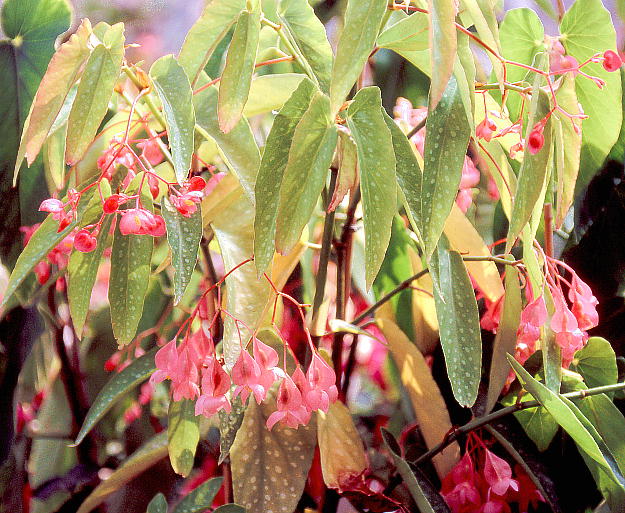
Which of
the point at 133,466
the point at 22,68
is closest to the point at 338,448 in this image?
the point at 133,466

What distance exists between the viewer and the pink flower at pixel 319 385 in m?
0.36

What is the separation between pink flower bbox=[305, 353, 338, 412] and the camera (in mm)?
357

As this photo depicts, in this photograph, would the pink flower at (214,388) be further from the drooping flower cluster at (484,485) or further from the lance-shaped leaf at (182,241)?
the drooping flower cluster at (484,485)

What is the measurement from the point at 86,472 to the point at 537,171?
44cm

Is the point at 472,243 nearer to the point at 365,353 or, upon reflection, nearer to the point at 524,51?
the point at 524,51

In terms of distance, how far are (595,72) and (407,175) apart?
19cm

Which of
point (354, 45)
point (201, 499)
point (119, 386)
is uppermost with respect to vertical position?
point (354, 45)

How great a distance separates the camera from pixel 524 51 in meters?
0.48

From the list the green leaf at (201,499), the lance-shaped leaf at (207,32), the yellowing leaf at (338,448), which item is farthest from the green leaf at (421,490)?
the lance-shaped leaf at (207,32)

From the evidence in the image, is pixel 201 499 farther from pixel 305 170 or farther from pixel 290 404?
pixel 305 170

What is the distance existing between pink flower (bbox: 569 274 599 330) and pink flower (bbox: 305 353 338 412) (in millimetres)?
139

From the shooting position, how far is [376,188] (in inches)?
12.3

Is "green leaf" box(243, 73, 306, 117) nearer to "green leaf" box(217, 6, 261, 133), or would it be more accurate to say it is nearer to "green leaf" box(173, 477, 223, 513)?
"green leaf" box(217, 6, 261, 133)

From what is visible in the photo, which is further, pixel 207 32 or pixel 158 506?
pixel 158 506
